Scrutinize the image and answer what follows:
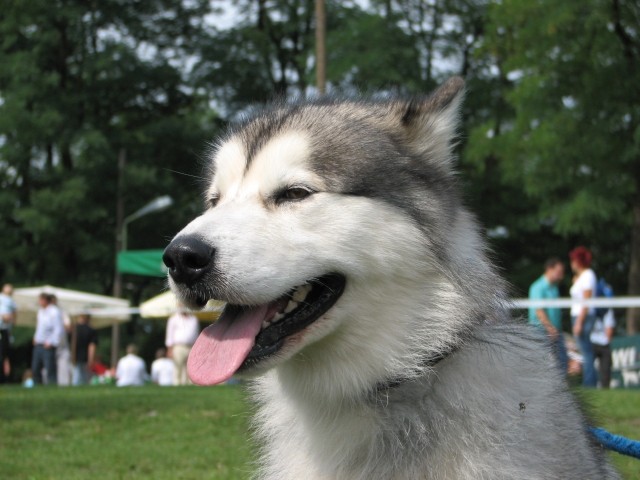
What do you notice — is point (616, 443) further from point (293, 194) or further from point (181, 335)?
point (181, 335)

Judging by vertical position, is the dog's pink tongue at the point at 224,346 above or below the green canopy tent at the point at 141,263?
above

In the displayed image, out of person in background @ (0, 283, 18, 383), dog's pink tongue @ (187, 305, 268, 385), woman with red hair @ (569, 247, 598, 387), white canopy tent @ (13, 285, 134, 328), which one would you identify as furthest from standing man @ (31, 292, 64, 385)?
dog's pink tongue @ (187, 305, 268, 385)

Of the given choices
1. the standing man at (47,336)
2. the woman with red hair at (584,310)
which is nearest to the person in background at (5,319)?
the standing man at (47,336)

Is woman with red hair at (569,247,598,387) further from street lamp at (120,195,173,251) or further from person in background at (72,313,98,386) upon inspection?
street lamp at (120,195,173,251)

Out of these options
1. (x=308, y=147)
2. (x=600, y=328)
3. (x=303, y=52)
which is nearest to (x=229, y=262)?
(x=308, y=147)

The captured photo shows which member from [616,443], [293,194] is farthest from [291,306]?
[616,443]

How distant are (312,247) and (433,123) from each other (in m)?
0.78

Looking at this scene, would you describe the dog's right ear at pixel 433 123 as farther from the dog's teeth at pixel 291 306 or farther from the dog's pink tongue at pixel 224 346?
the dog's pink tongue at pixel 224 346

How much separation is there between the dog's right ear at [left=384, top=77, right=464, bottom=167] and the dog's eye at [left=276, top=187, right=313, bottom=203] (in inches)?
19.8

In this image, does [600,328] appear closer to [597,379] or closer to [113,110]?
[597,379]

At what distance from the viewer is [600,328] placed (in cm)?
1307

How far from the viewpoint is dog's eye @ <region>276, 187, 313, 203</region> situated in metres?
3.25

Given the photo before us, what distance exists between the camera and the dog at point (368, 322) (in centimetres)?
310

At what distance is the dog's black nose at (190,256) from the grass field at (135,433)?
0.99 m
